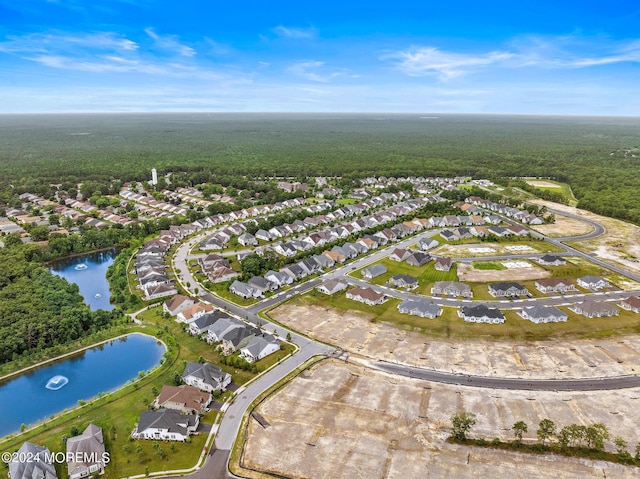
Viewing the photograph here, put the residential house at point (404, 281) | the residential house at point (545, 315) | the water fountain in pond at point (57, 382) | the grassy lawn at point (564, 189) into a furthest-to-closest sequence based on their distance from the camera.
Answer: the grassy lawn at point (564, 189)
the residential house at point (404, 281)
the residential house at point (545, 315)
the water fountain in pond at point (57, 382)

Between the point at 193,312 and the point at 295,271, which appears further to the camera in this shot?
the point at 295,271

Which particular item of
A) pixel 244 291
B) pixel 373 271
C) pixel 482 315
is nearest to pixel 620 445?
pixel 482 315

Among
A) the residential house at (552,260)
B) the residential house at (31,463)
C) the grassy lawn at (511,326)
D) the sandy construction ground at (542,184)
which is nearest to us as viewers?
the residential house at (31,463)

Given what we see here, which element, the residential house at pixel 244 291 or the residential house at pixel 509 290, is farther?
the residential house at pixel 509 290

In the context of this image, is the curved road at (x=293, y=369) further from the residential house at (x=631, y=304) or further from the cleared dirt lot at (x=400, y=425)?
the residential house at (x=631, y=304)

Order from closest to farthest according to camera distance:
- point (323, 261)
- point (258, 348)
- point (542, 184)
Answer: point (258, 348)
point (323, 261)
point (542, 184)

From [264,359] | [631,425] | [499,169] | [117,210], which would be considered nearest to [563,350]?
[631,425]

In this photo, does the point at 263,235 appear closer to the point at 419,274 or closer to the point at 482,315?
the point at 419,274

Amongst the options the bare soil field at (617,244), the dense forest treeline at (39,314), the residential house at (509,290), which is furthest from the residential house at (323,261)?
the bare soil field at (617,244)
